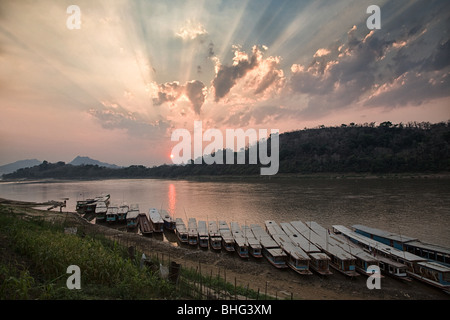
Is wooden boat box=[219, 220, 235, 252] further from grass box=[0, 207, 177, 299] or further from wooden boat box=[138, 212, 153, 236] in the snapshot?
grass box=[0, 207, 177, 299]

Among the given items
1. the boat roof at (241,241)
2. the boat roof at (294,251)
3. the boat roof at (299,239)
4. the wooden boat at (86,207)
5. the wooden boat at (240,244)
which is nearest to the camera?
the boat roof at (294,251)

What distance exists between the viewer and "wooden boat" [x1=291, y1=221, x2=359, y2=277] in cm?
1541

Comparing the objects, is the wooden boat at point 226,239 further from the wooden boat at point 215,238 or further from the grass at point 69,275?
the grass at point 69,275

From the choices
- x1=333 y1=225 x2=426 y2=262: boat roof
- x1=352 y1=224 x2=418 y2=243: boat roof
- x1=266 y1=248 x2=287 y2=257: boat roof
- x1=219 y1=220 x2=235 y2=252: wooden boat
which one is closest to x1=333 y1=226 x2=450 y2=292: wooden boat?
x1=333 y1=225 x2=426 y2=262: boat roof

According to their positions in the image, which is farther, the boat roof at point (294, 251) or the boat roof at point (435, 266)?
the boat roof at point (294, 251)

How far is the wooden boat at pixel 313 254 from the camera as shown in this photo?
1563cm

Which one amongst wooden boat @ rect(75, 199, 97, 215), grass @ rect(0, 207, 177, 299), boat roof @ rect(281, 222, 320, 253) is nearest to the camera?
grass @ rect(0, 207, 177, 299)

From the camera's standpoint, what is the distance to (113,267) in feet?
32.7

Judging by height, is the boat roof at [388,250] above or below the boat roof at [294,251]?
above

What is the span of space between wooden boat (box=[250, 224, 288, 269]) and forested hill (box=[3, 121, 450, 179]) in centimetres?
8198

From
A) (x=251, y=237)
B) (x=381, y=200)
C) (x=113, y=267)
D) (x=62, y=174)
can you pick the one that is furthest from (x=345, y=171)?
(x=62, y=174)

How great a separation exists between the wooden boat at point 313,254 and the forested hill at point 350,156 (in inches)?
3151

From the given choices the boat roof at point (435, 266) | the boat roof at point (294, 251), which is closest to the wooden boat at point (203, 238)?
the boat roof at point (294, 251)
